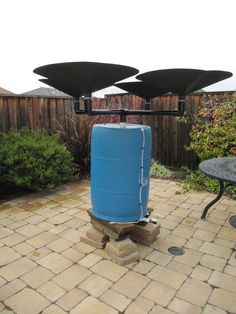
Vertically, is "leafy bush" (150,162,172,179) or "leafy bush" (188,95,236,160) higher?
Result: "leafy bush" (188,95,236,160)

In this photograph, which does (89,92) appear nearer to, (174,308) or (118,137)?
(118,137)

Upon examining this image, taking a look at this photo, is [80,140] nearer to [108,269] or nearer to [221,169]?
[221,169]

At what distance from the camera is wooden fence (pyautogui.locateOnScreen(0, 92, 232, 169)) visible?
13.9ft

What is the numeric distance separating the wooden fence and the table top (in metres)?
1.99

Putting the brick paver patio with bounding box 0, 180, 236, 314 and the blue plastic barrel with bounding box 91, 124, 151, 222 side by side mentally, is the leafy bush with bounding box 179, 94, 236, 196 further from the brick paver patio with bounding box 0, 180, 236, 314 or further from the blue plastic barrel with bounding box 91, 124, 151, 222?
the blue plastic barrel with bounding box 91, 124, 151, 222

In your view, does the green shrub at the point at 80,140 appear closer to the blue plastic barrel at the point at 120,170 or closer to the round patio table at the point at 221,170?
the round patio table at the point at 221,170

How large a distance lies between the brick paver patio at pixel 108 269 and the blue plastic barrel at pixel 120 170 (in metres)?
0.43

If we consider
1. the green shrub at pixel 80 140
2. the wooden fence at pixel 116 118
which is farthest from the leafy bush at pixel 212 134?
the green shrub at pixel 80 140

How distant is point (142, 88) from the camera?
243cm

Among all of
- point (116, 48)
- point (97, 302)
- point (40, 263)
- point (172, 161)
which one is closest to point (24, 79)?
point (116, 48)

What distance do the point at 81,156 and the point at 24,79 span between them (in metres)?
3.35

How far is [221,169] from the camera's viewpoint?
2619 mm

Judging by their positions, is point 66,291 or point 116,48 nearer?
point 66,291

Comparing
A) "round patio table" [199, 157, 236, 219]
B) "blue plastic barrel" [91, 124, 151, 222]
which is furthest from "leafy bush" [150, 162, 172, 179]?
"blue plastic barrel" [91, 124, 151, 222]
